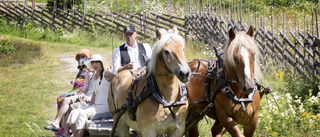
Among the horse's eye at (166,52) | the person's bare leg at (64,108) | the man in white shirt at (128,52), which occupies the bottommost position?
the person's bare leg at (64,108)

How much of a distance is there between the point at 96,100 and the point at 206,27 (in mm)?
8352

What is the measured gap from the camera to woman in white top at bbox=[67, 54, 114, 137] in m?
6.16

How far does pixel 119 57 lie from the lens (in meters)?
6.30

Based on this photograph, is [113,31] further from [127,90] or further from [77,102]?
[127,90]

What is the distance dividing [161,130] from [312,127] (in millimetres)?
3036

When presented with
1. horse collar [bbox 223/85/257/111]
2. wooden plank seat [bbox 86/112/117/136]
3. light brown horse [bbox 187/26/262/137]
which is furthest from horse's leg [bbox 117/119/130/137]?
horse collar [bbox 223/85/257/111]

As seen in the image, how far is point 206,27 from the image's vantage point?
14.2 m

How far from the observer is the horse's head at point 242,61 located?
14.9ft

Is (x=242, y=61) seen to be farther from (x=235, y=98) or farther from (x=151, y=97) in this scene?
(x=151, y=97)

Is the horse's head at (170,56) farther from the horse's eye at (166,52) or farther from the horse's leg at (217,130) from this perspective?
the horse's leg at (217,130)

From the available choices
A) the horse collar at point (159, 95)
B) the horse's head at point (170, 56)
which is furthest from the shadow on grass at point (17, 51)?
the horse's head at point (170, 56)

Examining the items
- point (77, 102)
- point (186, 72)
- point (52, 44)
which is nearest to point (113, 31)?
point (52, 44)

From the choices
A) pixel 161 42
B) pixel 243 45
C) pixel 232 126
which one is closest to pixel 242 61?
pixel 243 45

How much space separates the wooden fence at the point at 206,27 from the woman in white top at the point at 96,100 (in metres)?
1.10
